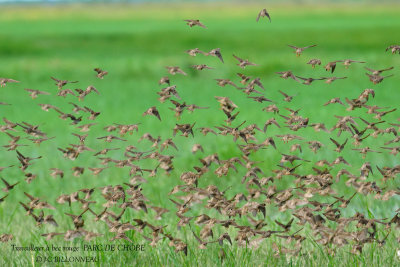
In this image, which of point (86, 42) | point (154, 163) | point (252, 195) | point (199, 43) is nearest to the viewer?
point (252, 195)

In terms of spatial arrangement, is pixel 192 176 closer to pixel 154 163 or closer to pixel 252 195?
pixel 252 195

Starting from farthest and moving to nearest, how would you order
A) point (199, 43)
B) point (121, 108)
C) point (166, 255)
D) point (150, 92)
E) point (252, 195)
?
point (199, 43), point (150, 92), point (121, 108), point (166, 255), point (252, 195)

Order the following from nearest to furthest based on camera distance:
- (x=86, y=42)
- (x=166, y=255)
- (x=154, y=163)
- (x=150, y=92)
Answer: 1. (x=166, y=255)
2. (x=154, y=163)
3. (x=150, y=92)
4. (x=86, y=42)

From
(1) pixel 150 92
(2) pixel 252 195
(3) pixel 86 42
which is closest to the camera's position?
(2) pixel 252 195

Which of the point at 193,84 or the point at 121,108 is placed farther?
the point at 193,84

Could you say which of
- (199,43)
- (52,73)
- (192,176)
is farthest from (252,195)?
(199,43)

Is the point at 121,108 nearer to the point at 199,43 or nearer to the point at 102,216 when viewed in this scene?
the point at 102,216

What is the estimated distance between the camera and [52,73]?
1081 inches

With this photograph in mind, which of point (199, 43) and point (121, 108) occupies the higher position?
point (199, 43)

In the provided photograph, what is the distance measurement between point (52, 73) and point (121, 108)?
30.7 feet

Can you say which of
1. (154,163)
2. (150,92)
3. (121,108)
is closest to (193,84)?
(150,92)

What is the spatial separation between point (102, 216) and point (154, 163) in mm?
6384

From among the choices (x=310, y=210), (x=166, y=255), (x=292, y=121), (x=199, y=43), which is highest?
(x=199, y=43)

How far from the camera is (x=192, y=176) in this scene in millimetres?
5113
